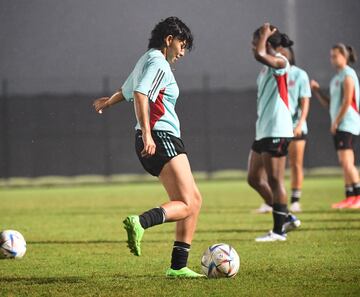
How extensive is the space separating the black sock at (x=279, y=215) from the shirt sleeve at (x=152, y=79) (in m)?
3.41

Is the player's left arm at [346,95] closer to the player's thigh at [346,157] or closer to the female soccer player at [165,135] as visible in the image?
the player's thigh at [346,157]

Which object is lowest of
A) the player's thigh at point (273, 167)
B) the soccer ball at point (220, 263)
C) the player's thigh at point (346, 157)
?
the soccer ball at point (220, 263)

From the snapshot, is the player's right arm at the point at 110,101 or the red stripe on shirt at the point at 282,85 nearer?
the player's right arm at the point at 110,101

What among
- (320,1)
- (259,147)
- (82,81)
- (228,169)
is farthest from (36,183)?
(259,147)

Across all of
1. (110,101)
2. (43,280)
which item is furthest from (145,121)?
(43,280)

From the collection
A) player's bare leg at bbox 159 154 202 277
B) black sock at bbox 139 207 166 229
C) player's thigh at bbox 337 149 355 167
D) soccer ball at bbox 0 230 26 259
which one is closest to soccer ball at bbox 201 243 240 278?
player's bare leg at bbox 159 154 202 277

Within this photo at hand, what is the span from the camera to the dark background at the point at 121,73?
25656 mm

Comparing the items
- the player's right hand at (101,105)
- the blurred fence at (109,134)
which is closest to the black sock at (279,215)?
the player's right hand at (101,105)

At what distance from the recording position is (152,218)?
21.3 ft

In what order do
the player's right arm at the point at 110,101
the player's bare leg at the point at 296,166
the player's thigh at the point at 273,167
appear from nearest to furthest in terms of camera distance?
the player's right arm at the point at 110,101
the player's thigh at the point at 273,167
the player's bare leg at the point at 296,166

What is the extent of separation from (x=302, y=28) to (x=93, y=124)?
24.4ft

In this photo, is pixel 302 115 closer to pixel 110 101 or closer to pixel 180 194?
pixel 110 101

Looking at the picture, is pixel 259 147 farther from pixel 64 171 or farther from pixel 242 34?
pixel 242 34

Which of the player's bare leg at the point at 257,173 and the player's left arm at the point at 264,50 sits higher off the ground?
the player's left arm at the point at 264,50
